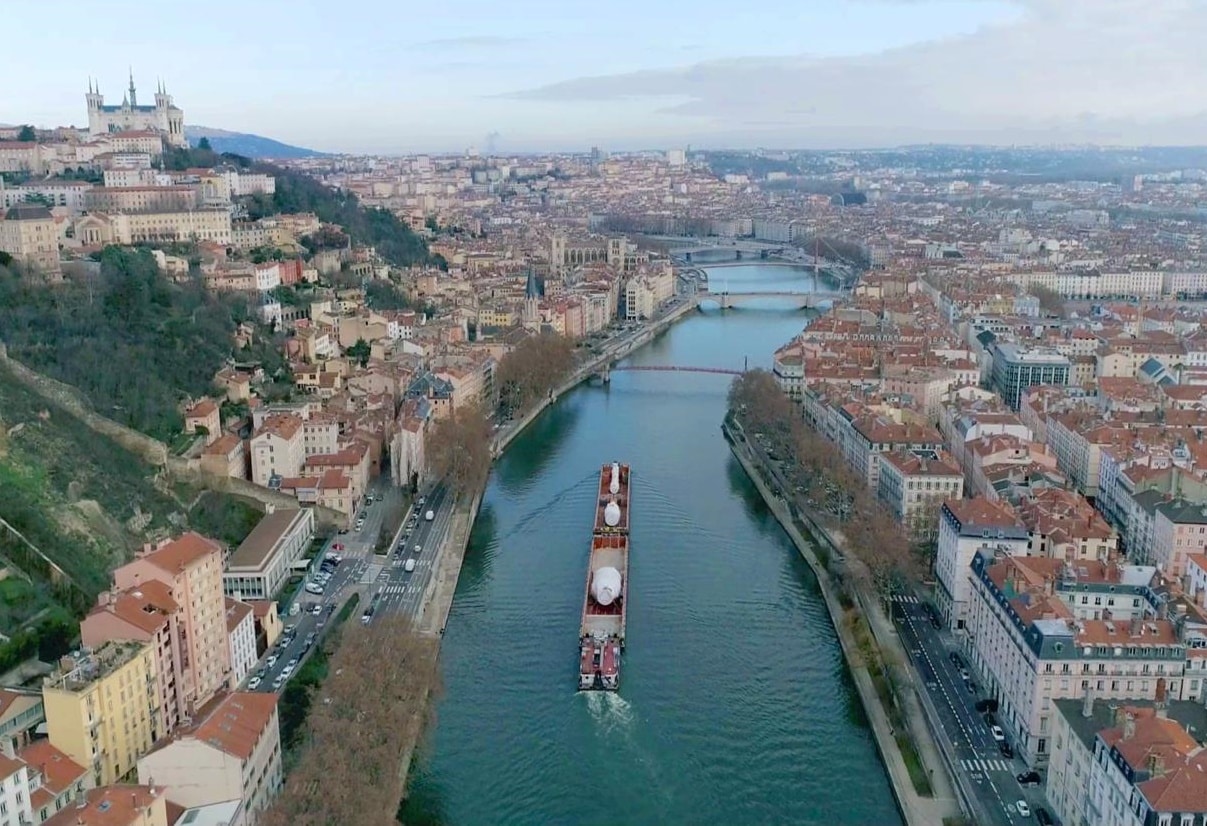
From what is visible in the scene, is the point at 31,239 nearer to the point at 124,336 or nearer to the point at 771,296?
the point at 124,336

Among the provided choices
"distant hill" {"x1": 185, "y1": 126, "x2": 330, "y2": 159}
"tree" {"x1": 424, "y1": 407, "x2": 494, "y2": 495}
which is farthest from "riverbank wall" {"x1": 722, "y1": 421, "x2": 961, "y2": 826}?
"distant hill" {"x1": 185, "y1": 126, "x2": 330, "y2": 159}

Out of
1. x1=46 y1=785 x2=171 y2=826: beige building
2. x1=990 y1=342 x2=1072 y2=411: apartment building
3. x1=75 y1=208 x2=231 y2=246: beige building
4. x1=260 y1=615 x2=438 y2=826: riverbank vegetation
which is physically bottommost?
x1=260 y1=615 x2=438 y2=826: riverbank vegetation

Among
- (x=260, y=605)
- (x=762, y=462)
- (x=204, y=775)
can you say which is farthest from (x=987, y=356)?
(x=204, y=775)

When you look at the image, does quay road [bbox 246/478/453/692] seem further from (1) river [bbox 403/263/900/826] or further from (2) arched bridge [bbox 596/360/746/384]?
(2) arched bridge [bbox 596/360/746/384]

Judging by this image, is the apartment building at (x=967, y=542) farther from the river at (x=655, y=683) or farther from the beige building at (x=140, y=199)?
the beige building at (x=140, y=199)

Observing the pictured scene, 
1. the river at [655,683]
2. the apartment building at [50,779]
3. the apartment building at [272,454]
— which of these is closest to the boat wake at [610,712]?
the river at [655,683]

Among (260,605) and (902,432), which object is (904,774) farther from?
(902,432)

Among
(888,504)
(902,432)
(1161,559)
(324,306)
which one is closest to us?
(1161,559)
